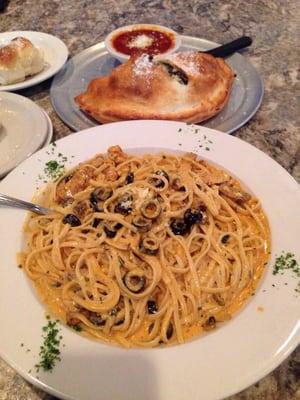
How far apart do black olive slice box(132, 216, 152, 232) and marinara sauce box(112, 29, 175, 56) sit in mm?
1792

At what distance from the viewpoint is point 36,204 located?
2340 millimetres

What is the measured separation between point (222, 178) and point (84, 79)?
5.63 ft

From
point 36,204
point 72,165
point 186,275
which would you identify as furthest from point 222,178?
point 36,204

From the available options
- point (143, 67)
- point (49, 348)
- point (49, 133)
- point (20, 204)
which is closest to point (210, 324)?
point (49, 348)

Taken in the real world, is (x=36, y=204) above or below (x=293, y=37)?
below

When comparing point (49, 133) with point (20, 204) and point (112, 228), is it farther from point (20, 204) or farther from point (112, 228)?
point (112, 228)

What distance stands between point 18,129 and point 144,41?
1.37 metres

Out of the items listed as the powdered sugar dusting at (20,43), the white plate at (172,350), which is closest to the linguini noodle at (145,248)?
the white plate at (172,350)

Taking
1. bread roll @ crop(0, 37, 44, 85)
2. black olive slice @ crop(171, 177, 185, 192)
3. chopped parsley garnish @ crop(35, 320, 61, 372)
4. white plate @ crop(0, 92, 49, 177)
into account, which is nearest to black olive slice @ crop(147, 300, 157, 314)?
chopped parsley garnish @ crop(35, 320, 61, 372)

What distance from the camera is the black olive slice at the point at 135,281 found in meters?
1.98

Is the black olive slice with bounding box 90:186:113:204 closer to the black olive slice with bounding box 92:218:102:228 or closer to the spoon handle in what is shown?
the black olive slice with bounding box 92:218:102:228

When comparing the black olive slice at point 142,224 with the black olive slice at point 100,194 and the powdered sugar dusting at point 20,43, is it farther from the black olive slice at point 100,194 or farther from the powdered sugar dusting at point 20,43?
the powdered sugar dusting at point 20,43

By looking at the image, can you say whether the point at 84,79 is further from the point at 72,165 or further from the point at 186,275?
the point at 186,275

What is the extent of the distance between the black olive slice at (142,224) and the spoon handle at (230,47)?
197 centimetres
